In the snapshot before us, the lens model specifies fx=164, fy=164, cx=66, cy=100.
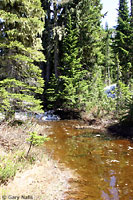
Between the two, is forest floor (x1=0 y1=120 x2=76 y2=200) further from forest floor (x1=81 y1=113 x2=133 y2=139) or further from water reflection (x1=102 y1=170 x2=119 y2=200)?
forest floor (x1=81 y1=113 x2=133 y2=139)

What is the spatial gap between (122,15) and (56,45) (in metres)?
13.1

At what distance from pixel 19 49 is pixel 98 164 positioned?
739 centimetres

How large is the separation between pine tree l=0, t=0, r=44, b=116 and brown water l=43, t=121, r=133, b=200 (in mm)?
2878

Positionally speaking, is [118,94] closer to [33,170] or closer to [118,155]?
[118,155]

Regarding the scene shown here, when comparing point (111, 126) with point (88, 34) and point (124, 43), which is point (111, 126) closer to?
point (88, 34)

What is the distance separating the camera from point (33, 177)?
15.7 ft

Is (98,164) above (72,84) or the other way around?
the other way around

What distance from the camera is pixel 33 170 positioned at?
17.0 ft

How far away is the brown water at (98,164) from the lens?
4480mm

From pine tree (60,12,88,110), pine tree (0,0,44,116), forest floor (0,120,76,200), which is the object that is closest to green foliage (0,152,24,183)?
forest floor (0,120,76,200)

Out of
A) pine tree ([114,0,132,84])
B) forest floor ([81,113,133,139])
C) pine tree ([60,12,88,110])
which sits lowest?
forest floor ([81,113,133,139])

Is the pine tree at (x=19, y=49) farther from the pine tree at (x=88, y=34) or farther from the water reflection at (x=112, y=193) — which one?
the pine tree at (x=88, y=34)

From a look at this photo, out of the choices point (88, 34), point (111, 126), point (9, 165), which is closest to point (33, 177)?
point (9, 165)

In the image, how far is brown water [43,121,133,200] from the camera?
4.48 meters
